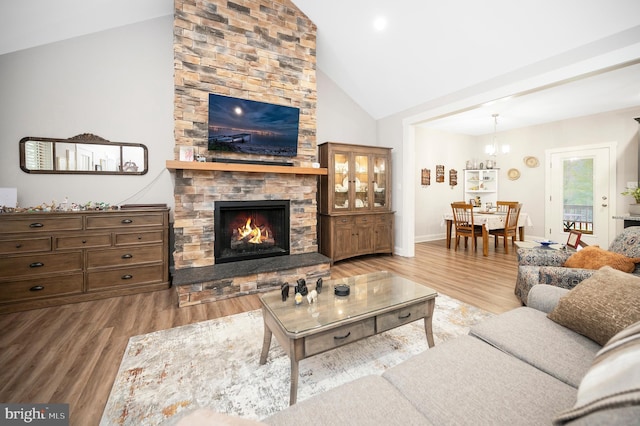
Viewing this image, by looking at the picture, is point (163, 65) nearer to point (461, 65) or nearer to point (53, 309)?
point (53, 309)

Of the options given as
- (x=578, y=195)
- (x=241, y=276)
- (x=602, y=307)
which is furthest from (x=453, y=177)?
(x=602, y=307)

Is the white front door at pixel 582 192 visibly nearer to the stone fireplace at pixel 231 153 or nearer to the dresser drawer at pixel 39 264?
the stone fireplace at pixel 231 153

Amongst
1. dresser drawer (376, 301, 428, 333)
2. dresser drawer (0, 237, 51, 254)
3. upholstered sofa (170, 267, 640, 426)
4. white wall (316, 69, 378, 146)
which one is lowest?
dresser drawer (376, 301, 428, 333)

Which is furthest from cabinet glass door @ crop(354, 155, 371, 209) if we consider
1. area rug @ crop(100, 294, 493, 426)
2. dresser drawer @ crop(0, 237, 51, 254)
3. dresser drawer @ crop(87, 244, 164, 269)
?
dresser drawer @ crop(0, 237, 51, 254)

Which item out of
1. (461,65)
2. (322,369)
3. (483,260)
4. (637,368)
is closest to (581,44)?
(461,65)

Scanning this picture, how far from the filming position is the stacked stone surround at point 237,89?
3270 mm

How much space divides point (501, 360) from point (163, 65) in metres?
4.86

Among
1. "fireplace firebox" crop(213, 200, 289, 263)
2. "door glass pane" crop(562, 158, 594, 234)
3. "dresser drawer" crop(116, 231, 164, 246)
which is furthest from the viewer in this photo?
"door glass pane" crop(562, 158, 594, 234)

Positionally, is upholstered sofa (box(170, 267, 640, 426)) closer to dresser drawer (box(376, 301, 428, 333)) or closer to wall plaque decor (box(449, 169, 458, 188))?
dresser drawer (box(376, 301, 428, 333))

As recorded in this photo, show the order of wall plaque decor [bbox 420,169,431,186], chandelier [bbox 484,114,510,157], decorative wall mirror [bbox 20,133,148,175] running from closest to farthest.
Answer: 1. decorative wall mirror [bbox 20,133,148,175]
2. chandelier [bbox 484,114,510,157]
3. wall plaque decor [bbox 420,169,431,186]

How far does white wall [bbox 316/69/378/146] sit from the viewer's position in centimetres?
506

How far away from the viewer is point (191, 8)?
3.30 m

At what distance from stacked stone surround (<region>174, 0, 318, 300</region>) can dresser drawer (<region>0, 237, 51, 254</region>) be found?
1.25 meters

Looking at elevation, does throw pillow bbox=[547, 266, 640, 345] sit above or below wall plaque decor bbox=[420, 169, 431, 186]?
below
